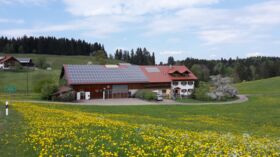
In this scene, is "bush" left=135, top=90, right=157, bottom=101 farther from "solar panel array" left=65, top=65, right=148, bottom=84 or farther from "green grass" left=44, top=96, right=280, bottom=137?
"green grass" left=44, top=96, right=280, bottom=137

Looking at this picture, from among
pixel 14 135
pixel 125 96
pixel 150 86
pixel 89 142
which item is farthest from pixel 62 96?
pixel 89 142

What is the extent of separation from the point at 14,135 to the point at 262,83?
374 feet

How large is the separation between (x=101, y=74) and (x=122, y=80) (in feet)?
18.0

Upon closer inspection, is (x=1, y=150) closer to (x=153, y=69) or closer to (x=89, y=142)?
(x=89, y=142)

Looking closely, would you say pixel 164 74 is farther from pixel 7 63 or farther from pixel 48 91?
pixel 7 63

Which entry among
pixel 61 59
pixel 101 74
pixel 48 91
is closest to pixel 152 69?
pixel 101 74

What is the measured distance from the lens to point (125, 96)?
3002 inches

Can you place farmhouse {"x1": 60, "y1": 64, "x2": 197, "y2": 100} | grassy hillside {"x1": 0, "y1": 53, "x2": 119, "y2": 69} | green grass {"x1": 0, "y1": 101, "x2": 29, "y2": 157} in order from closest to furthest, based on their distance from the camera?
1. green grass {"x1": 0, "y1": 101, "x2": 29, "y2": 157}
2. farmhouse {"x1": 60, "y1": 64, "x2": 197, "y2": 100}
3. grassy hillside {"x1": 0, "y1": 53, "x2": 119, "y2": 69}

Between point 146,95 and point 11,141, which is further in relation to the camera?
point 146,95

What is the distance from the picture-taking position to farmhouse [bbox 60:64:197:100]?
71.1m

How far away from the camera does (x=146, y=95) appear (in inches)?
2790

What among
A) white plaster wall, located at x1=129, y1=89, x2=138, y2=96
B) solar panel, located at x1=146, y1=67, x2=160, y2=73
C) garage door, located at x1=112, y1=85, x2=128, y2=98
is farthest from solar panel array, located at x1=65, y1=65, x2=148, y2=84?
solar panel, located at x1=146, y1=67, x2=160, y2=73

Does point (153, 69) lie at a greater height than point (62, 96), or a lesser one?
greater

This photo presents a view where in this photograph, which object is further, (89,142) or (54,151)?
(89,142)
